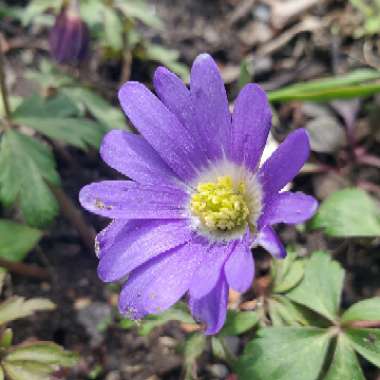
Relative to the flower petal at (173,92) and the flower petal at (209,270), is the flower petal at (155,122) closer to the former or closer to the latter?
the flower petal at (173,92)

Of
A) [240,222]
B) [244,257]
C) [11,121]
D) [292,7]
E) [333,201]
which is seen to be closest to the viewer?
[244,257]

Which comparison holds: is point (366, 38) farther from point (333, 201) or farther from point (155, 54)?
point (333, 201)

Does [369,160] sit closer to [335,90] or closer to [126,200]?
[335,90]

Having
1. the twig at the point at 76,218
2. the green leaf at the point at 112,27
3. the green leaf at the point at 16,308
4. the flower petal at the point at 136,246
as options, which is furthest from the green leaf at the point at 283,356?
the green leaf at the point at 112,27

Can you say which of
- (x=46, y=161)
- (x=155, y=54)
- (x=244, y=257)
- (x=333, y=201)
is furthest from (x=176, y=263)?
(x=155, y=54)

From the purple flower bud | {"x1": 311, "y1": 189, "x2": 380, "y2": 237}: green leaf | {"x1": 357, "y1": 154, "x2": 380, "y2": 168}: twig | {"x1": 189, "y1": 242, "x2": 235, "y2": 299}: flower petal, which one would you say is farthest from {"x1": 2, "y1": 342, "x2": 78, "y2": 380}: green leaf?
{"x1": 357, "y1": 154, "x2": 380, "y2": 168}: twig

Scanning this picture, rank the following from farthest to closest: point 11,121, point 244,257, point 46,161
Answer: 1. point 11,121
2. point 46,161
3. point 244,257

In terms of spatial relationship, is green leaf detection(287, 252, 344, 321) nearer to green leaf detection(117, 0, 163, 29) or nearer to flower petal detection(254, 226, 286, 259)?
flower petal detection(254, 226, 286, 259)
